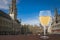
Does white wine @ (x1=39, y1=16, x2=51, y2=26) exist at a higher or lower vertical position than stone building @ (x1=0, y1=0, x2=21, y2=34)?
lower

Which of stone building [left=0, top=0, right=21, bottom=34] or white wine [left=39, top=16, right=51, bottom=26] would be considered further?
stone building [left=0, top=0, right=21, bottom=34]

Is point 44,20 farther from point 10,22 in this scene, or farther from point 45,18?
point 10,22

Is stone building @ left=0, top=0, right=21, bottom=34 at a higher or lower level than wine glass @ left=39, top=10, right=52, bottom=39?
higher

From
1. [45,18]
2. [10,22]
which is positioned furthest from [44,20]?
[10,22]

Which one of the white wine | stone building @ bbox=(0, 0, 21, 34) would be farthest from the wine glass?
stone building @ bbox=(0, 0, 21, 34)

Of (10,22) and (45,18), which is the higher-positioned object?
(10,22)

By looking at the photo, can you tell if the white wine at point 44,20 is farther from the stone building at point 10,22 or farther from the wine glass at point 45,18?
the stone building at point 10,22

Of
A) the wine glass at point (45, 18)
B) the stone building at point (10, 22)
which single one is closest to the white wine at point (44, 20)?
the wine glass at point (45, 18)

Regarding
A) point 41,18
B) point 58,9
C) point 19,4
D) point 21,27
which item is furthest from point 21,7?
point 41,18

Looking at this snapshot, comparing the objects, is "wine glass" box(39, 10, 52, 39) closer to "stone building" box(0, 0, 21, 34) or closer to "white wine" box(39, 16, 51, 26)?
"white wine" box(39, 16, 51, 26)

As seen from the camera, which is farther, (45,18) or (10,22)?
(10,22)

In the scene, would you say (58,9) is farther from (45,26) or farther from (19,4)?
(45,26)
